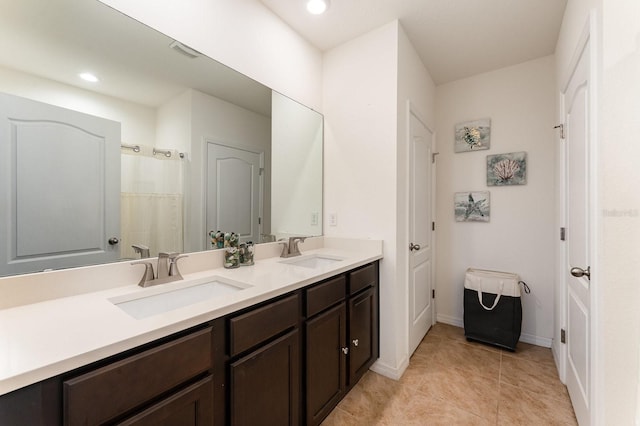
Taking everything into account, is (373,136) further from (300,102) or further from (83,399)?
(83,399)

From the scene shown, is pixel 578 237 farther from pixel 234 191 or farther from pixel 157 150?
pixel 157 150

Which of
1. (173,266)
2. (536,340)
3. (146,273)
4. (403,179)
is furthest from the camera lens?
(536,340)

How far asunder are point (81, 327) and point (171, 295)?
424 millimetres

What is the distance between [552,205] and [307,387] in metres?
2.56

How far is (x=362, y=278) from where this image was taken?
181 centimetres

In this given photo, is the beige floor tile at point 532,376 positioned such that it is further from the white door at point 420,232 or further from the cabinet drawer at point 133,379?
the cabinet drawer at point 133,379

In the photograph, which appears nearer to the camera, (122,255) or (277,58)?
(122,255)

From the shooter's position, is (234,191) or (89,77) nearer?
(89,77)

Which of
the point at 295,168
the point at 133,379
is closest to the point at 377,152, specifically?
the point at 295,168

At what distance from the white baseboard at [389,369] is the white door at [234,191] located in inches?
51.3

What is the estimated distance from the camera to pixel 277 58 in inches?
77.0

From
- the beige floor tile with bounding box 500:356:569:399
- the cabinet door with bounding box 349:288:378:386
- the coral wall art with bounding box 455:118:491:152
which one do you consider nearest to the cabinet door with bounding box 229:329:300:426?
the cabinet door with bounding box 349:288:378:386

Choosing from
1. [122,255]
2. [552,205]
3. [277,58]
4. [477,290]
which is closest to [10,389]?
[122,255]

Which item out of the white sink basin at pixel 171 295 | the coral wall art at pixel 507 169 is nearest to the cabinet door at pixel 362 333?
the white sink basin at pixel 171 295
